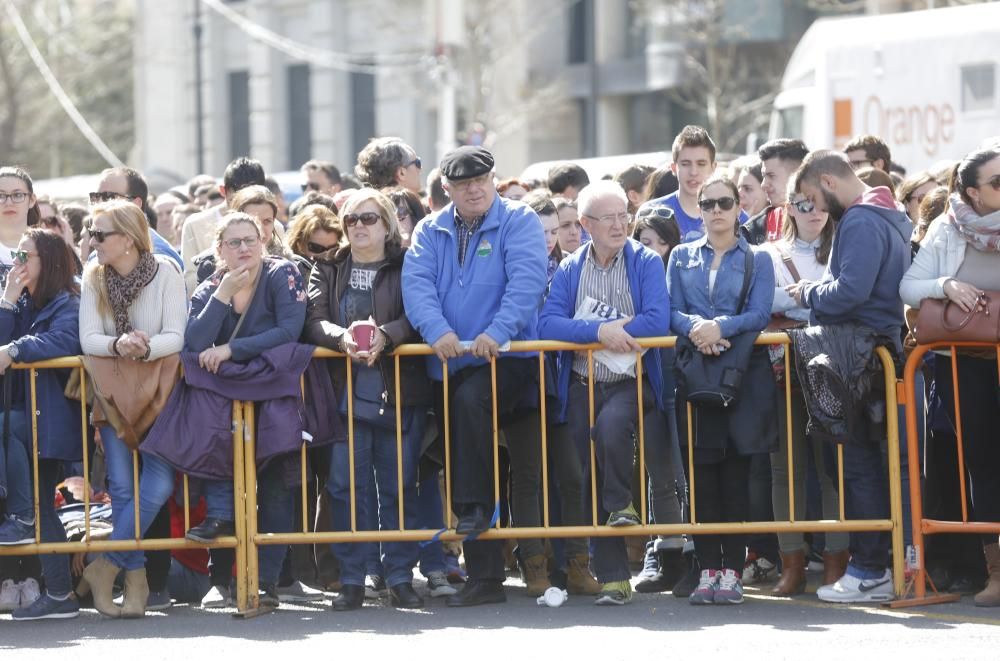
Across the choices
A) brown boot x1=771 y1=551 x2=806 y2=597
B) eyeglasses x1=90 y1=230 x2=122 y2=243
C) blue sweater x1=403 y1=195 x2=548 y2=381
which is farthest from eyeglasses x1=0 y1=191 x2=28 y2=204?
brown boot x1=771 y1=551 x2=806 y2=597

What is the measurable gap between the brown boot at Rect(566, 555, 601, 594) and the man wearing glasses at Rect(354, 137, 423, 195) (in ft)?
8.54

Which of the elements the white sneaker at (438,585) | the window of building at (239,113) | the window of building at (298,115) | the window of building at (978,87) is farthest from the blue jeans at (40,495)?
the window of building at (239,113)

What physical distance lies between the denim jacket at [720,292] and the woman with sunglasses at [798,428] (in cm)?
24

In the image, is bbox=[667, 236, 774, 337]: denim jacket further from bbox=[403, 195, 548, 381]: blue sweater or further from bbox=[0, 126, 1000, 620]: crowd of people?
bbox=[403, 195, 548, 381]: blue sweater

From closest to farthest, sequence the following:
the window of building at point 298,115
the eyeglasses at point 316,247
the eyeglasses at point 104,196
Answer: the eyeglasses at point 316,247 → the eyeglasses at point 104,196 → the window of building at point 298,115

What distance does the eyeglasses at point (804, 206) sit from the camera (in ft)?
28.1

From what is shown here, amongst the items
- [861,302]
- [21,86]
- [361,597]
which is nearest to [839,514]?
[861,302]

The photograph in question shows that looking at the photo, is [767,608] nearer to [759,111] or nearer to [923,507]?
[923,507]

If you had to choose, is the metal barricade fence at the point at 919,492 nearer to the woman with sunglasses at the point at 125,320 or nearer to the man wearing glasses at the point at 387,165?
the man wearing glasses at the point at 387,165

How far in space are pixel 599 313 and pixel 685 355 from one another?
1.60 feet

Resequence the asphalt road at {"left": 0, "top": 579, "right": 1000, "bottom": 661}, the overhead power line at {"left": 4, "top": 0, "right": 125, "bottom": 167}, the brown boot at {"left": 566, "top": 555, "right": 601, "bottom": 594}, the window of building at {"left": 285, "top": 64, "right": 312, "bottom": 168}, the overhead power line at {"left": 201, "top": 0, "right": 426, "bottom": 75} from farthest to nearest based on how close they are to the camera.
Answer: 1. the window of building at {"left": 285, "top": 64, "right": 312, "bottom": 168}
2. the overhead power line at {"left": 4, "top": 0, "right": 125, "bottom": 167}
3. the overhead power line at {"left": 201, "top": 0, "right": 426, "bottom": 75}
4. the brown boot at {"left": 566, "top": 555, "right": 601, "bottom": 594}
5. the asphalt road at {"left": 0, "top": 579, "right": 1000, "bottom": 661}

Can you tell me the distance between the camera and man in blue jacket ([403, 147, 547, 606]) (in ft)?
27.5

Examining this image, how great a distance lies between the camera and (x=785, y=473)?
8812 mm

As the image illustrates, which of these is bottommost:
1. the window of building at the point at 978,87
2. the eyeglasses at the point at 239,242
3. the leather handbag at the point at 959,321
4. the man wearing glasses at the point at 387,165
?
the leather handbag at the point at 959,321
